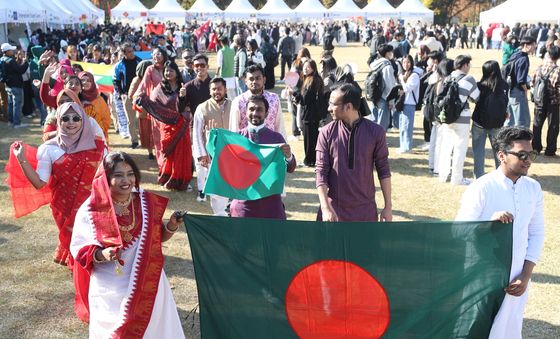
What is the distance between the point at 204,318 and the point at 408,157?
272 inches

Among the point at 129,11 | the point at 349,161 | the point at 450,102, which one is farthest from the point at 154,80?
the point at 129,11

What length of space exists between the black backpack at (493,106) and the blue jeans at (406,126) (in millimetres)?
2125

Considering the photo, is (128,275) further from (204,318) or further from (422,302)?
(422,302)

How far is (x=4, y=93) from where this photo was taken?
13.4 m

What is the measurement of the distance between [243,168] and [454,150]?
426 centimetres

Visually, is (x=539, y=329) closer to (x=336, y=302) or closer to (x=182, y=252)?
(x=336, y=302)

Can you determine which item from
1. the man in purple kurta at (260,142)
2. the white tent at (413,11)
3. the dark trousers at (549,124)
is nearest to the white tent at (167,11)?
the white tent at (413,11)

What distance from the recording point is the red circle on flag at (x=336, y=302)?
3529 millimetres

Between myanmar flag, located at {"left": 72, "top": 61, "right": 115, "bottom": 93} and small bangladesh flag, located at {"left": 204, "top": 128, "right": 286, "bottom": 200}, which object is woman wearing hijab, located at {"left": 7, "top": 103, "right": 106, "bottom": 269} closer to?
small bangladesh flag, located at {"left": 204, "top": 128, "right": 286, "bottom": 200}

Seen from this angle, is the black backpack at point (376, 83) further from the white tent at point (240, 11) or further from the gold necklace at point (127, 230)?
the white tent at point (240, 11)

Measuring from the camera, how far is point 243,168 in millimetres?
4754

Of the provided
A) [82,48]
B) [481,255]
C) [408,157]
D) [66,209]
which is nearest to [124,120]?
[408,157]

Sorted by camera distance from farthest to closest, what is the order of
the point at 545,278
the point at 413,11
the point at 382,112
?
the point at 413,11
the point at 382,112
the point at 545,278

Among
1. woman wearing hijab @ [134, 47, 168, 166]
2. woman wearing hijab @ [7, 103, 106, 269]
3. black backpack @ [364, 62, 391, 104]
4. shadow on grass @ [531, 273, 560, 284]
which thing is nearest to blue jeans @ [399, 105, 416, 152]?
black backpack @ [364, 62, 391, 104]
